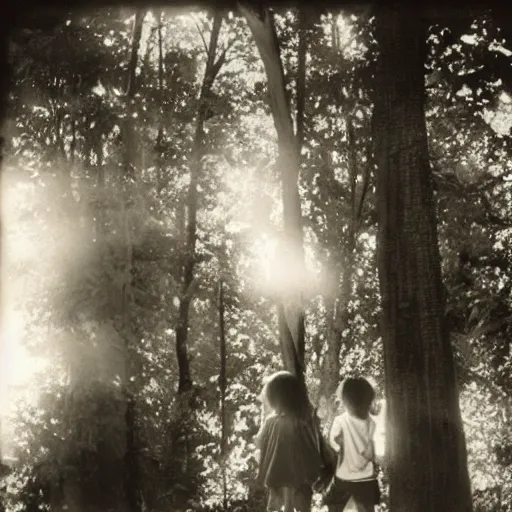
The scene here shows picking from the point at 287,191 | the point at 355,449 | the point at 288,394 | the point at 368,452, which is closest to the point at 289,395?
the point at 288,394

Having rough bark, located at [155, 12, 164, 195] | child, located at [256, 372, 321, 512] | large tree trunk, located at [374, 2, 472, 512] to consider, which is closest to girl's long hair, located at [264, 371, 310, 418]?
child, located at [256, 372, 321, 512]

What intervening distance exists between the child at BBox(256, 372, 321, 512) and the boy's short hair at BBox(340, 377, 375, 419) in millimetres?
349

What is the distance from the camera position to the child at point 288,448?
4602 millimetres

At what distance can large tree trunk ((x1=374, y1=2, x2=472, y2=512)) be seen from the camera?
3.41 metres

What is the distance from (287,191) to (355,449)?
2.46m

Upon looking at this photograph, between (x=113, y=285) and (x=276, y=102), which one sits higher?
(x=276, y=102)

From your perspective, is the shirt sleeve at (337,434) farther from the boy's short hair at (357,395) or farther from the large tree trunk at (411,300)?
the large tree trunk at (411,300)

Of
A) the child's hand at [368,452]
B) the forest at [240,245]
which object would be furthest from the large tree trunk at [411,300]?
the child's hand at [368,452]

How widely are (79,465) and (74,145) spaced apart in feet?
15.8

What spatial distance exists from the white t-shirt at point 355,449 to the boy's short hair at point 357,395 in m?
0.07

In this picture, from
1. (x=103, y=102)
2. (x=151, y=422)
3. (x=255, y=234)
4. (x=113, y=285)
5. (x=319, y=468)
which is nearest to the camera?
(x=319, y=468)

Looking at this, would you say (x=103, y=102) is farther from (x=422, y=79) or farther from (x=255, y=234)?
(x=255, y=234)

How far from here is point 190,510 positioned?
9086 mm

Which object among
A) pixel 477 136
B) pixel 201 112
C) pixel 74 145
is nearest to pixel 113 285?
pixel 74 145
